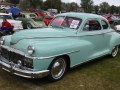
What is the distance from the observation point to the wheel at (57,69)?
5753 mm

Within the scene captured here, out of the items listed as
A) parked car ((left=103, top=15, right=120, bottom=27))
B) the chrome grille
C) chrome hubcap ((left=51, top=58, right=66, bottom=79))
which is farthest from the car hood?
parked car ((left=103, top=15, right=120, bottom=27))

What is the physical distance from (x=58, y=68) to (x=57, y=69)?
4 centimetres

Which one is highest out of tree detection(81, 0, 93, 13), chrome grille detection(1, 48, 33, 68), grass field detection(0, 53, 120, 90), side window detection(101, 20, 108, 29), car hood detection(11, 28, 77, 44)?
tree detection(81, 0, 93, 13)

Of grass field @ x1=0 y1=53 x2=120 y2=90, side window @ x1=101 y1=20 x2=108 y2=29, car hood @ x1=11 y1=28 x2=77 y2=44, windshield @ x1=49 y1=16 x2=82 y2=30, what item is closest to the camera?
grass field @ x1=0 y1=53 x2=120 y2=90

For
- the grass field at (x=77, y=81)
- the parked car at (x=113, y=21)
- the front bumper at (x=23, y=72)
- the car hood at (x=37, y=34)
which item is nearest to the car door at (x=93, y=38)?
the grass field at (x=77, y=81)

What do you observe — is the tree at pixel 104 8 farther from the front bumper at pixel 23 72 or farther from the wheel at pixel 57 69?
the front bumper at pixel 23 72

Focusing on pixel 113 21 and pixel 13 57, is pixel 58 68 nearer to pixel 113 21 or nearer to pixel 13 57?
pixel 13 57

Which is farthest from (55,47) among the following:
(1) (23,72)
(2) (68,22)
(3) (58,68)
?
(2) (68,22)

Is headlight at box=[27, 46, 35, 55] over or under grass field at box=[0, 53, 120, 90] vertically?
over

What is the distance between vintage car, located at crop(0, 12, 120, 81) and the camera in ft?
17.7

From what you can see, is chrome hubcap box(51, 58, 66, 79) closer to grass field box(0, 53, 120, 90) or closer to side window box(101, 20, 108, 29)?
grass field box(0, 53, 120, 90)

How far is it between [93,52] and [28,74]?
2.85 meters

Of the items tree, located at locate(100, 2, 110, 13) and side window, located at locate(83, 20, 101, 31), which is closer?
side window, located at locate(83, 20, 101, 31)

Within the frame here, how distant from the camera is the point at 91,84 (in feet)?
19.6
